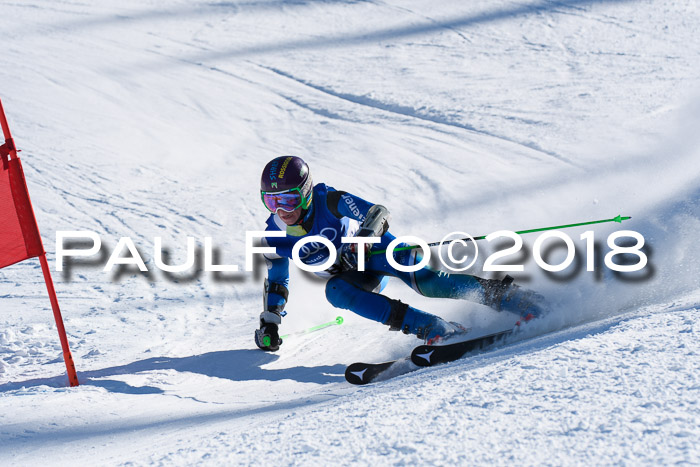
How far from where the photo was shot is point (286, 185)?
4.37m

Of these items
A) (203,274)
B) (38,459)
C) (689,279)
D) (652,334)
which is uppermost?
(652,334)

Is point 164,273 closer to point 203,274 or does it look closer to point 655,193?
point 203,274

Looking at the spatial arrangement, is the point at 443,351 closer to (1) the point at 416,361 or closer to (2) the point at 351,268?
(1) the point at 416,361

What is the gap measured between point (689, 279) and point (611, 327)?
1455 millimetres

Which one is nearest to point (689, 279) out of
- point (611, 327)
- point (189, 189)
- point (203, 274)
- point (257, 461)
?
point (611, 327)

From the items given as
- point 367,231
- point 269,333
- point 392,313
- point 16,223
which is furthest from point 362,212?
point 16,223

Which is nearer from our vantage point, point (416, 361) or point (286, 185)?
point (416, 361)

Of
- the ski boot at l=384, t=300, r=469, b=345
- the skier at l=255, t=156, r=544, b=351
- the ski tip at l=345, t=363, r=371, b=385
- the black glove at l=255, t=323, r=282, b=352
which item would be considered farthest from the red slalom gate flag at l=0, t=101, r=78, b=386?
the ski boot at l=384, t=300, r=469, b=345

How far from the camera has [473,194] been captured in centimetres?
809

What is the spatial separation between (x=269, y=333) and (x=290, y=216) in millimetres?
806

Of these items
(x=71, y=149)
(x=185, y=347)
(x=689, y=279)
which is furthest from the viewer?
(x=71, y=149)

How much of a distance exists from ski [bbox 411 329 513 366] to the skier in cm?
24

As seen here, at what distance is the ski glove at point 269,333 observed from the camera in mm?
4754

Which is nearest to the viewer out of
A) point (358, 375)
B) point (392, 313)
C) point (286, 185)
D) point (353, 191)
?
point (358, 375)
